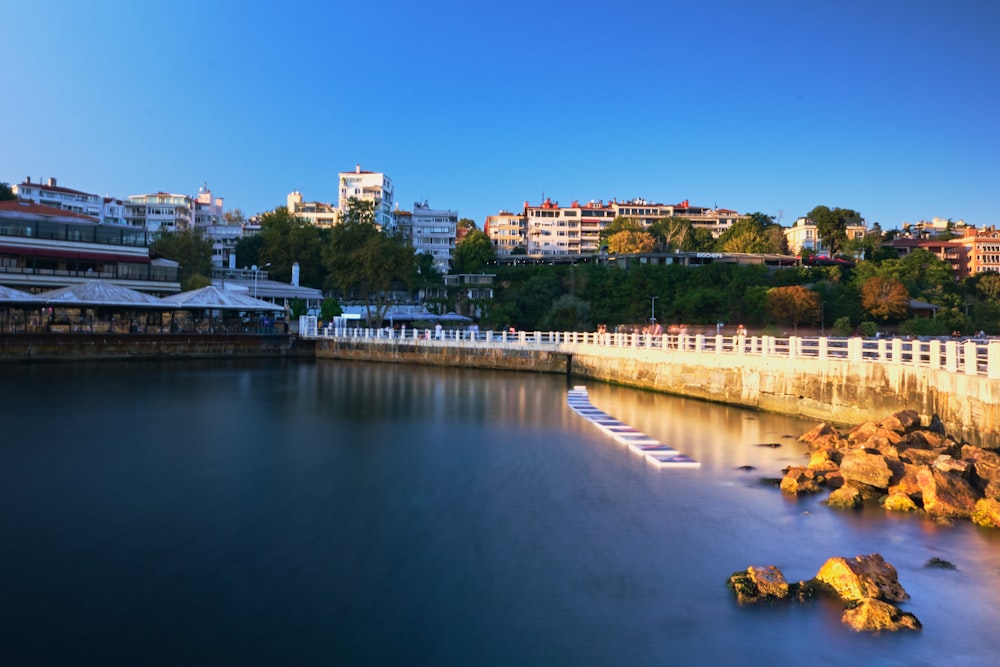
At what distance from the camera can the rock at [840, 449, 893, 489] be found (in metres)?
12.6

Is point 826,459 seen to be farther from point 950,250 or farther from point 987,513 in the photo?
point 950,250

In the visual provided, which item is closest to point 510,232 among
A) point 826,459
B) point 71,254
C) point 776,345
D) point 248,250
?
point 248,250

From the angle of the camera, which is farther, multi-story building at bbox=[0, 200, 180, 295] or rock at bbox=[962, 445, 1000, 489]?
multi-story building at bbox=[0, 200, 180, 295]

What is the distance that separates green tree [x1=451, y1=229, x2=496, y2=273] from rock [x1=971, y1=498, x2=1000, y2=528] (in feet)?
261

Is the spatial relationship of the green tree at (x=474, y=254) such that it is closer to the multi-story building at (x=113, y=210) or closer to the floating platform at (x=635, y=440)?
the multi-story building at (x=113, y=210)

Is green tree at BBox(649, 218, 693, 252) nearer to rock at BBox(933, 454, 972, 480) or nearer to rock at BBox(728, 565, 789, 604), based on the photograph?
rock at BBox(933, 454, 972, 480)

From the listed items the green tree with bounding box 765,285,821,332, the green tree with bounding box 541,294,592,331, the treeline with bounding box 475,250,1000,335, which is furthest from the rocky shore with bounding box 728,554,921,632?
the green tree with bounding box 765,285,821,332

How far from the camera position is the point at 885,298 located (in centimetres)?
6378

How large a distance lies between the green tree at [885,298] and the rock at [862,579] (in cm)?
6240

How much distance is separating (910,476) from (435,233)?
301ft

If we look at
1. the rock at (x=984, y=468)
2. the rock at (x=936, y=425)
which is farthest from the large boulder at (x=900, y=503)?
the rock at (x=936, y=425)

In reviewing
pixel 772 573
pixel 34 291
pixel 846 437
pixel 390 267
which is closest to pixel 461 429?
pixel 846 437

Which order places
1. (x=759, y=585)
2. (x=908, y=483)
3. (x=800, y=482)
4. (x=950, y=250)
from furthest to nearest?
(x=950, y=250), (x=800, y=482), (x=908, y=483), (x=759, y=585)

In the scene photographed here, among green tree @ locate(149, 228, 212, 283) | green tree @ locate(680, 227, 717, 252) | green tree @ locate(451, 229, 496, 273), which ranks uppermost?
green tree @ locate(680, 227, 717, 252)
